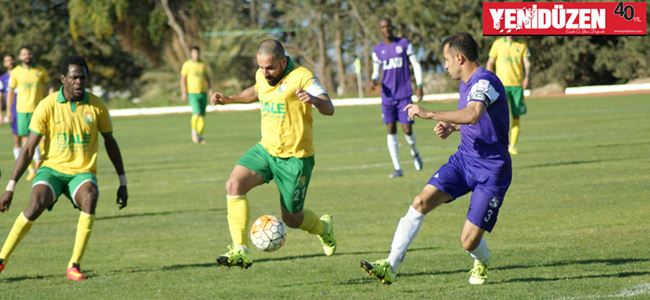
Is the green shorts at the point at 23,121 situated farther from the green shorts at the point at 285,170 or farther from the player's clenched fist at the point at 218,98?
the green shorts at the point at 285,170

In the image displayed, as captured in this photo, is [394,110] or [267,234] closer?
[267,234]

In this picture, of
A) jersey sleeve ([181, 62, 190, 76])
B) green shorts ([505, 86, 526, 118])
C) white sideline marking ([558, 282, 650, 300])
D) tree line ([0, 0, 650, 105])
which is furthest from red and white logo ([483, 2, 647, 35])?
tree line ([0, 0, 650, 105])

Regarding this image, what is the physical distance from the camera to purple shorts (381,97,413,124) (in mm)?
20391

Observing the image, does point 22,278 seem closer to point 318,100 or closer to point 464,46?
point 318,100

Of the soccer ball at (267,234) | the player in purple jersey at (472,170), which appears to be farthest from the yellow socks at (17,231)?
the player in purple jersey at (472,170)

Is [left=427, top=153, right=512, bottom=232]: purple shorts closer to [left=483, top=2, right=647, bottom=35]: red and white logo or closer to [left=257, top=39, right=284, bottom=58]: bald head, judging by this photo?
[left=257, top=39, right=284, bottom=58]: bald head

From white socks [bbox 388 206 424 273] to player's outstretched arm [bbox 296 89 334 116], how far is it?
46.4 inches

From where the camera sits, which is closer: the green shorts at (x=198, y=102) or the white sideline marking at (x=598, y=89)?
the green shorts at (x=198, y=102)

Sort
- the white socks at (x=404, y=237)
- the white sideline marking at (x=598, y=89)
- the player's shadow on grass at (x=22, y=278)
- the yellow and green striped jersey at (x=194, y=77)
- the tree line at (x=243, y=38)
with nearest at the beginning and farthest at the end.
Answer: the white socks at (x=404, y=237), the player's shadow on grass at (x=22, y=278), the yellow and green striped jersey at (x=194, y=77), the white sideline marking at (x=598, y=89), the tree line at (x=243, y=38)

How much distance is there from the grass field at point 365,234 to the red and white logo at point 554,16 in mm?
2363

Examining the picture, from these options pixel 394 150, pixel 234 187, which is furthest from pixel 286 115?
pixel 394 150

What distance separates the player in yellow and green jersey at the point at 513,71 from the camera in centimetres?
2288

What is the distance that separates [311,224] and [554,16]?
634 inches

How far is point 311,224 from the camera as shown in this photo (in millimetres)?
11289
